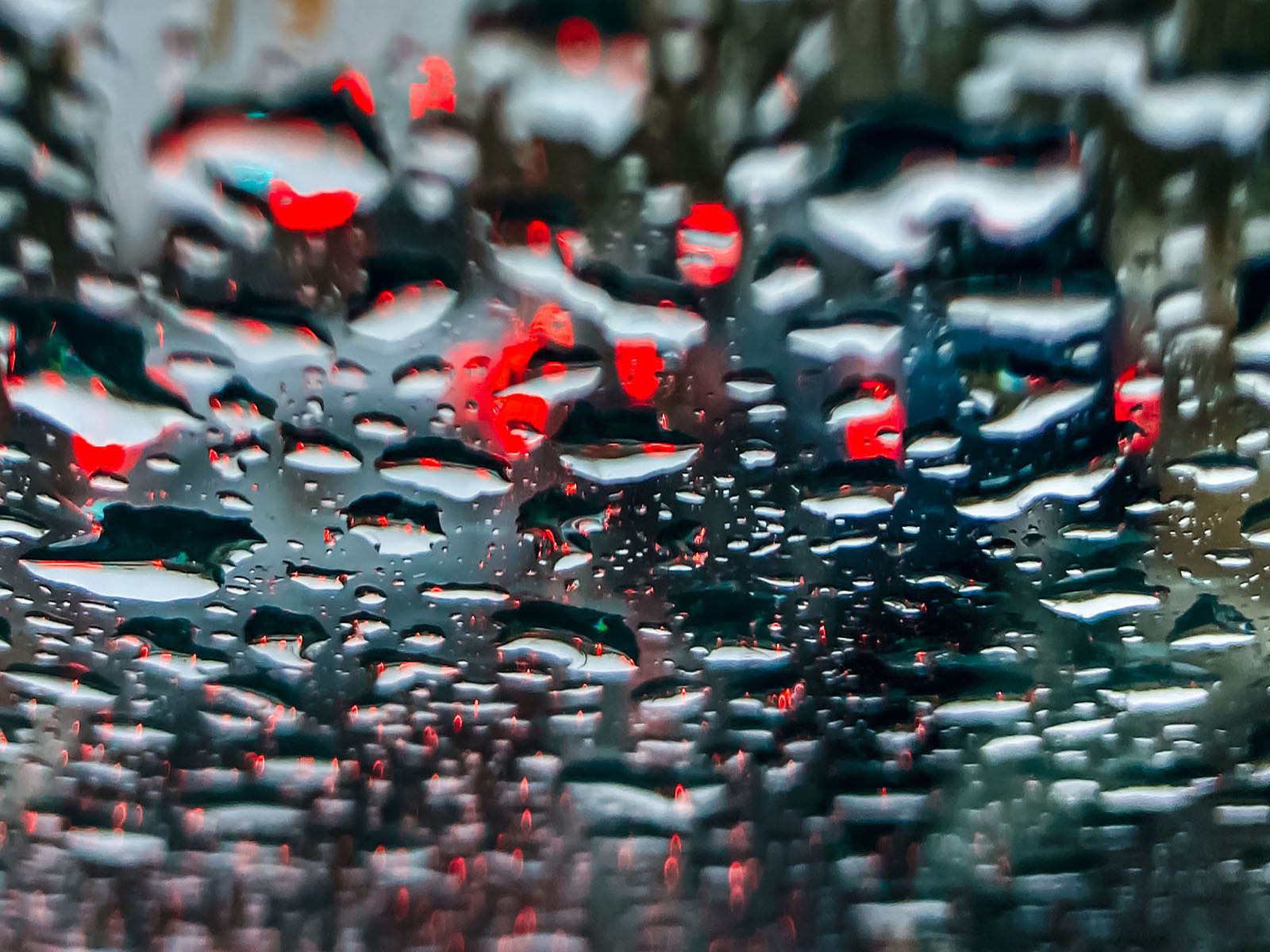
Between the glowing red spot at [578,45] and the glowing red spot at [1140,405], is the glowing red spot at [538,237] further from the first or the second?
the glowing red spot at [1140,405]

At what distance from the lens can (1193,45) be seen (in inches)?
12.4

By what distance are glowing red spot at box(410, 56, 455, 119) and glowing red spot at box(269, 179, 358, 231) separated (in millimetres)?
57

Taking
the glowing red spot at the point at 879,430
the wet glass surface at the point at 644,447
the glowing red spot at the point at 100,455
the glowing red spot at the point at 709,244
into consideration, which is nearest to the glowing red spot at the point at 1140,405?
the wet glass surface at the point at 644,447

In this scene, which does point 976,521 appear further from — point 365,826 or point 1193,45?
point 365,826

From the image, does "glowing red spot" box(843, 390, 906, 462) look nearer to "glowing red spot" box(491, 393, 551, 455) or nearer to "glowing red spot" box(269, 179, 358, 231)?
"glowing red spot" box(491, 393, 551, 455)

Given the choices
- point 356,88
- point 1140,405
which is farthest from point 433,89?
point 1140,405

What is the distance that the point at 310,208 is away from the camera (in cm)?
36

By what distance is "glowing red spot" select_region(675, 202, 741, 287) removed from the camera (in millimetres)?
357

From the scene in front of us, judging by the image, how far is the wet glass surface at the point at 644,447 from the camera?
0.33m

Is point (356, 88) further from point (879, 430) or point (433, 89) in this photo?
point (879, 430)

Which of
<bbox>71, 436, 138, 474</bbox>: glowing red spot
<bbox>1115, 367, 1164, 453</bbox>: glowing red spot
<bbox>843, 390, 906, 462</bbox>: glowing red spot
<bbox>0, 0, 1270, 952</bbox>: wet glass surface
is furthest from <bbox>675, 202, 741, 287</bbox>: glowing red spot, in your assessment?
<bbox>71, 436, 138, 474</bbox>: glowing red spot

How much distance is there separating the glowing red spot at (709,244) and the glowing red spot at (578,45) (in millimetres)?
81

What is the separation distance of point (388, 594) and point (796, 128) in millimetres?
401

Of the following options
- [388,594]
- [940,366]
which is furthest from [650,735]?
[940,366]
